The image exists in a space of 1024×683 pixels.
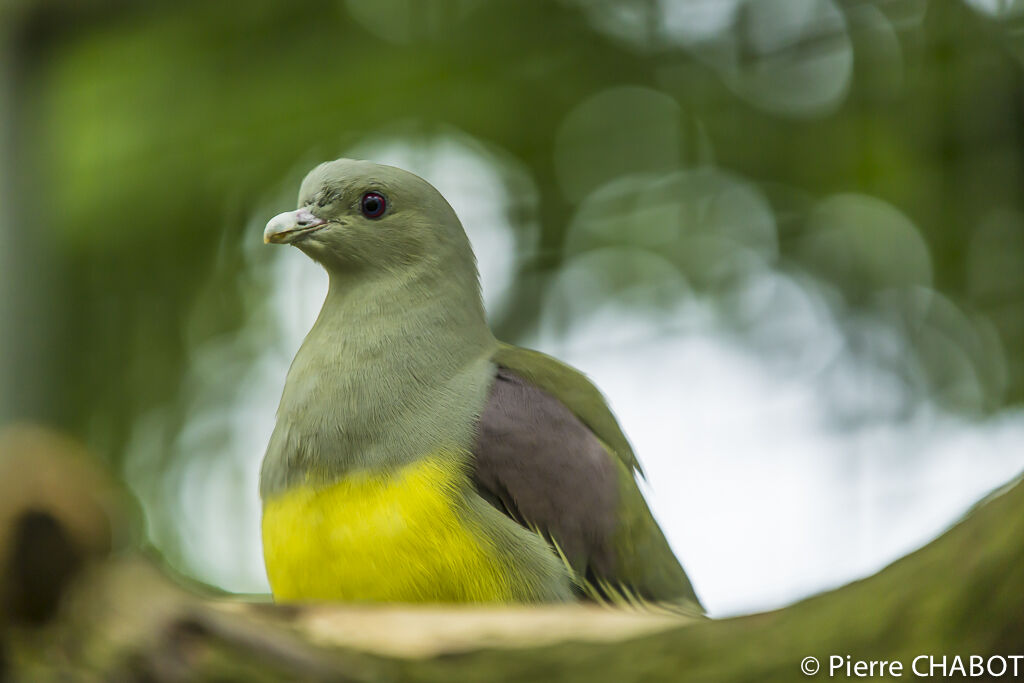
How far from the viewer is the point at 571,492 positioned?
2.11 meters

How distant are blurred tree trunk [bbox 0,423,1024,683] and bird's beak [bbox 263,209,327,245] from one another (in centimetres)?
84

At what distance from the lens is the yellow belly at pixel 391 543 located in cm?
185

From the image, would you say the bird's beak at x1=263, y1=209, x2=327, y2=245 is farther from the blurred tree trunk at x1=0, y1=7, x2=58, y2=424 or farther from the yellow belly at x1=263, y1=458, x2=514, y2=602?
the blurred tree trunk at x1=0, y1=7, x2=58, y2=424

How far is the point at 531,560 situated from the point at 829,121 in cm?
221

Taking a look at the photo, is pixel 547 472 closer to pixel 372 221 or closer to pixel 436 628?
Result: pixel 372 221

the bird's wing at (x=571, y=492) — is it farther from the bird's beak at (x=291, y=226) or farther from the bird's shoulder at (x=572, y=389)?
the bird's beak at (x=291, y=226)

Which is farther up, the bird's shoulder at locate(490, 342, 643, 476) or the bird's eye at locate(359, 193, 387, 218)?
the bird's eye at locate(359, 193, 387, 218)

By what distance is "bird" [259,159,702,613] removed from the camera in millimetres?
1866

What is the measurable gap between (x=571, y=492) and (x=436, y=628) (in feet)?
2.59

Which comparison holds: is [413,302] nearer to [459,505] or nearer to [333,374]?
[333,374]

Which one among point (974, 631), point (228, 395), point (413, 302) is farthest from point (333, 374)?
point (228, 395)

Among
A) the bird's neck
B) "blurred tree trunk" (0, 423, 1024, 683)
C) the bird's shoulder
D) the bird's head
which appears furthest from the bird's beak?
"blurred tree trunk" (0, 423, 1024, 683)

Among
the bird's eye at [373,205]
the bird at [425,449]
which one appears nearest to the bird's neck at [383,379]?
the bird at [425,449]

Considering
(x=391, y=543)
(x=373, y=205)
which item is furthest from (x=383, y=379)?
(x=373, y=205)
